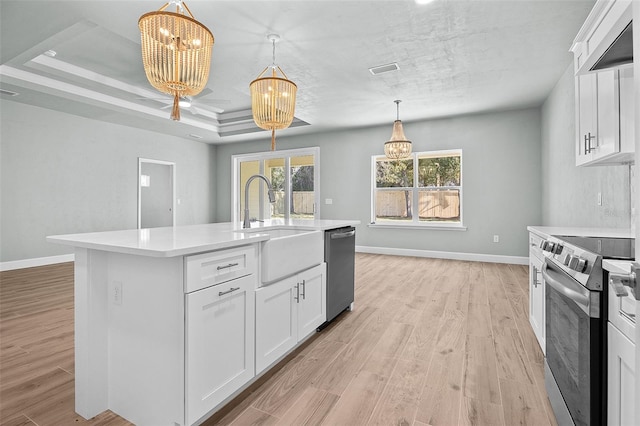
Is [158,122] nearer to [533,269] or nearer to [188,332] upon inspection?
[188,332]

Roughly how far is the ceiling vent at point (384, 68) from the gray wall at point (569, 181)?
1.97 meters

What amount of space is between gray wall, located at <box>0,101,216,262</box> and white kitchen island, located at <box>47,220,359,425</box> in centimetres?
496

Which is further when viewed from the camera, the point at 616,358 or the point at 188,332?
the point at 188,332

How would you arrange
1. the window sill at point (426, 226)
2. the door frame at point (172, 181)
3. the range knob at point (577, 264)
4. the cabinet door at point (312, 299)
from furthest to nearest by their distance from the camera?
the door frame at point (172, 181) → the window sill at point (426, 226) → the cabinet door at point (312, 299) → the range knob at point (577, 264)

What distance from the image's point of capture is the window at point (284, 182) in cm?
735

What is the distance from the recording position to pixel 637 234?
27.5 inches

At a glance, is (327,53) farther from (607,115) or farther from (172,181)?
(172,181)

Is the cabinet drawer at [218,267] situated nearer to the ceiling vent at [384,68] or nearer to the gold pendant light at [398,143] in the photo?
the ceiling vent at [384,68]

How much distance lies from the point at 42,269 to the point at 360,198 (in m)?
5.68

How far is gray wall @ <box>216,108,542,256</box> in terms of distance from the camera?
212 inches

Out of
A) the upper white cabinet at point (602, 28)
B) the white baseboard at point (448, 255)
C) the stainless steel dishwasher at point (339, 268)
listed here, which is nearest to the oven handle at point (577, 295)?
the upper white cabinet at point (602, 28)

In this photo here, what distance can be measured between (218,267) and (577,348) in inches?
59.3

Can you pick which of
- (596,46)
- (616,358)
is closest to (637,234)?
(616,358)

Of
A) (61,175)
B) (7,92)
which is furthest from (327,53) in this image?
(61,175)
